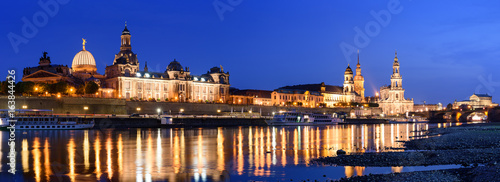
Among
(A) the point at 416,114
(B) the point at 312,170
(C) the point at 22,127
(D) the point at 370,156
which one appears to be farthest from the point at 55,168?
(A) the point at 416,114

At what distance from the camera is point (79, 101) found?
83750mm

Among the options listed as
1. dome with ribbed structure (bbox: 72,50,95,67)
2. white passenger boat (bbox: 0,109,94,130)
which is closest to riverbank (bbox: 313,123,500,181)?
white passenger boat (bbox: 0,109,94,130)

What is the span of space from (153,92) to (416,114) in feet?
285

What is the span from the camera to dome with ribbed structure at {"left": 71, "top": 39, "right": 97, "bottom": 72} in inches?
4434

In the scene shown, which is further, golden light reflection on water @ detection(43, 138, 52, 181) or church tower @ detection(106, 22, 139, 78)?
church tower @ detection(106, 22, 139, 78)

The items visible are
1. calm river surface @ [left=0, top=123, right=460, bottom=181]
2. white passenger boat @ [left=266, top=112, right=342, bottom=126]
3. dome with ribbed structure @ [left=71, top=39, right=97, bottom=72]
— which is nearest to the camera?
calm river surface @ [left=0, top=123, right=460, bottom=181]

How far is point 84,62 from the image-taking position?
113 m

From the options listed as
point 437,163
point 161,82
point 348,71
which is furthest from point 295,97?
point 437,163

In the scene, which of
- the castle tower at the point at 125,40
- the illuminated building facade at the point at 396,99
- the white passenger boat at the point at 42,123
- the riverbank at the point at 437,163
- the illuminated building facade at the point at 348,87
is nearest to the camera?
the riverbank at the point at 437,163

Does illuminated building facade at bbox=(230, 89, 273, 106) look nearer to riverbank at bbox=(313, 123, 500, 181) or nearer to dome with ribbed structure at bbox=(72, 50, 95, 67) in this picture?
dome with ribbed structure at bbox=(72, 50, 95, 67)

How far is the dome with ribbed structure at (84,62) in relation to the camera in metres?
113

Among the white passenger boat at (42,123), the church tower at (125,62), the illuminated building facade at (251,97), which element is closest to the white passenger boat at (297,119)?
the white passenger boat at (42,123)

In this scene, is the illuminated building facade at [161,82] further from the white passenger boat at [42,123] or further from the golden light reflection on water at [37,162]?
the golden light reflection on water at [37,162]

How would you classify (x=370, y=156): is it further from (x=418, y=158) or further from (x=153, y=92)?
(x=153, y=92)
